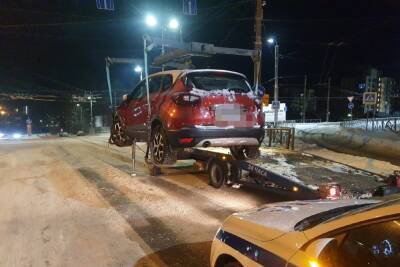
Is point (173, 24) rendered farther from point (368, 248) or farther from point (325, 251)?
point (325, 251)

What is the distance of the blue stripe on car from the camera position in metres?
2.79

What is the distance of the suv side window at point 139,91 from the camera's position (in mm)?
9438

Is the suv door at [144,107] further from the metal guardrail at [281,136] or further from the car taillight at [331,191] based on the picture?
the metal guardrail at [281,136]

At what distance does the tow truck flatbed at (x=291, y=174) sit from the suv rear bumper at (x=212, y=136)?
2.58 ft

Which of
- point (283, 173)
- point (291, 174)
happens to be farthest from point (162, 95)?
point (291, 174)

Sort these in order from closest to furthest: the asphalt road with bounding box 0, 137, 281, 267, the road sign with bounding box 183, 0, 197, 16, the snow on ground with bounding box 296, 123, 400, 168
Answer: the asphalt road with bounding box 0, 137, 281, 267 → the road sign with bounding box 183, 0, 197, 16 → the snow on ground with bounding box 296, 123, 400, 168

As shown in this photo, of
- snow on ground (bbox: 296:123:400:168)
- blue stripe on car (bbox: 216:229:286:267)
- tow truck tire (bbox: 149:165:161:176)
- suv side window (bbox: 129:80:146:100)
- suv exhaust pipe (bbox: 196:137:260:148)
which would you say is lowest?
snow on ground (bbox: 296:123:400:168)

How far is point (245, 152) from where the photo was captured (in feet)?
30.1

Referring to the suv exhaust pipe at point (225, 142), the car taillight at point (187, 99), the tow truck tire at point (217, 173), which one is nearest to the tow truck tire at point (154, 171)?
the tow truck tire at point (217, 173)

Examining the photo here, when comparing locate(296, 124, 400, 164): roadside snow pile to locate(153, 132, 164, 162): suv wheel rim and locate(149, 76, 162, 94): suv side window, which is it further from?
locate(153, 132, 164, 162): suv wheel rim

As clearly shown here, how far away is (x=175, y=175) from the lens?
11078 mm

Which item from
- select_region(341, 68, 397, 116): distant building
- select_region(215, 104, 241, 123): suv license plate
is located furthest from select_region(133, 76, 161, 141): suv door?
select_region(341, 68, 397, 116): distant building

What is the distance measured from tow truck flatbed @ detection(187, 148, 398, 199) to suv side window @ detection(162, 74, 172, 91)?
2245 millimetres

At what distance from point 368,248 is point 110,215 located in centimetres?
525
